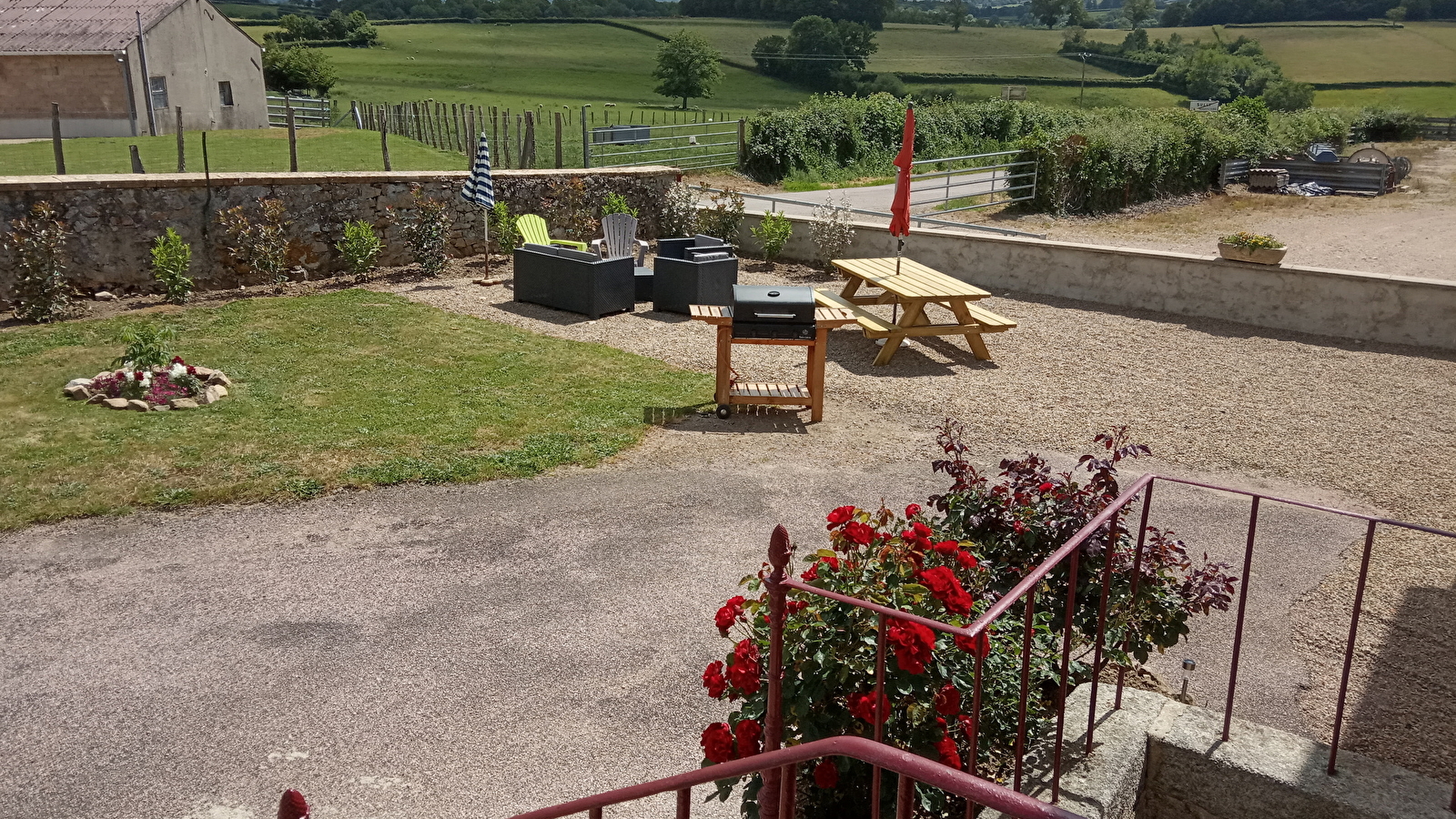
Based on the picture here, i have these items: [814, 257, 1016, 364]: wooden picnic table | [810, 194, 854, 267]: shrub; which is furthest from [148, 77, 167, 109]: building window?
[814, 257, 1016, 364]: wooden picnic table

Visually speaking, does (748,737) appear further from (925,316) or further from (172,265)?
(172,265)

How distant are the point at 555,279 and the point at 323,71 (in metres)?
42.9

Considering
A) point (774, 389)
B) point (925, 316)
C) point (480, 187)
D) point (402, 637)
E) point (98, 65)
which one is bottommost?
point (402, 637)

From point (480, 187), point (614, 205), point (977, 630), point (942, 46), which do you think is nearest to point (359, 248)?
point (480, 187)

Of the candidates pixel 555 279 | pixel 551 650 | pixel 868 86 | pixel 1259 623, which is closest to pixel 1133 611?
pixel 1259 623

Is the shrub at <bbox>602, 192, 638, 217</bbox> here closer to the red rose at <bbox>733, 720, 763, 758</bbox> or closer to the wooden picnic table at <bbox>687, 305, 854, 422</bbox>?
the wooden picnic table at <bbox>687, 305, 854, 422</bbox>

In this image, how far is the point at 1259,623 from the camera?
5527 millimetres

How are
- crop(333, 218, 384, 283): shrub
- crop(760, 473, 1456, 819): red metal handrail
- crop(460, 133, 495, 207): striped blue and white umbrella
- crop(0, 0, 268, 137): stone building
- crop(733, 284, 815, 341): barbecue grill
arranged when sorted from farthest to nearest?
crop(0, 0, 268, 137): stone building, crop(460, 133, 495, 207): striped blue and white umbrella, crop(333, 218, 384, 283): shrub, crop(733, 284, 815, 341): barbecue grill, crop(760, 473, 1456, 819): red metal handrail

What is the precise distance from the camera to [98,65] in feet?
109

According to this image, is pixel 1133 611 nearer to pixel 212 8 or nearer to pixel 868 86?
pixel 212 8

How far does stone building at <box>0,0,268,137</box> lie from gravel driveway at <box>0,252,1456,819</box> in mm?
31443

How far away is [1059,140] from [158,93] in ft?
92.6

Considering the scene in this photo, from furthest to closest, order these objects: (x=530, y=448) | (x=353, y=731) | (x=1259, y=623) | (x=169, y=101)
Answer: (x=169, y=101)
(x=530, y=448)
(x=1259, y=623)
(x=353, y=731)

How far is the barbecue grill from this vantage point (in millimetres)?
8531
